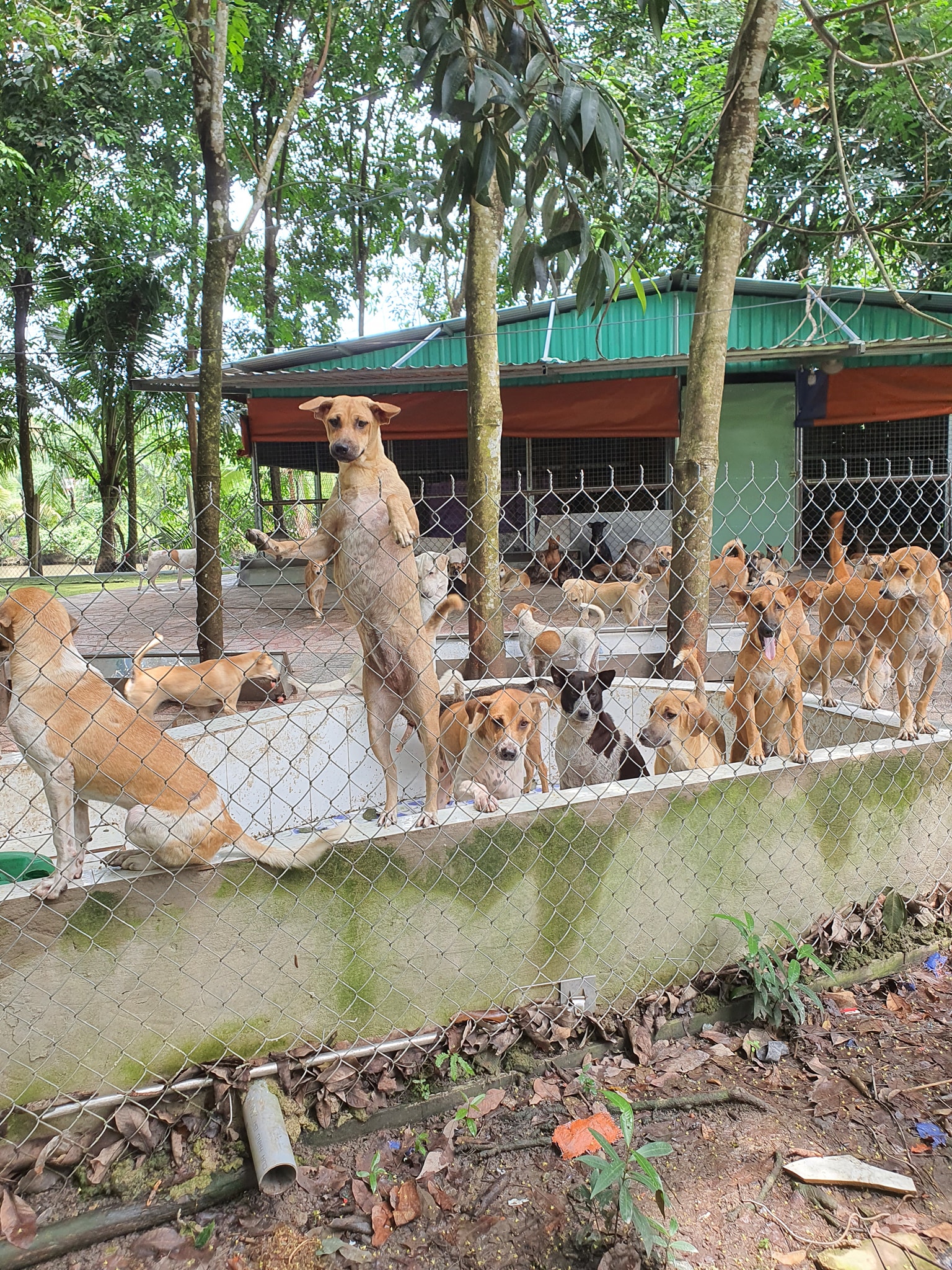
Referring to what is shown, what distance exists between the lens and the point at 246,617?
37.1 ft

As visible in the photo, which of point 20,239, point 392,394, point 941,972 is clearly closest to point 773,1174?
point 941,972

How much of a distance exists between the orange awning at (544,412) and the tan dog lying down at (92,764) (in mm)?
10187

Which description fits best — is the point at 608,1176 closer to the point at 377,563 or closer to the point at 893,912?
the point at 893,912

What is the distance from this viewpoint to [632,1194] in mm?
2334

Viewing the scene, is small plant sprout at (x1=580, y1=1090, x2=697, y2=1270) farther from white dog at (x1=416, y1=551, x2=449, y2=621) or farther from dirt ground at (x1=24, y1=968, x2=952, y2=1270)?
white dog at (x1=416, y1=551, x2=449, y2=621)

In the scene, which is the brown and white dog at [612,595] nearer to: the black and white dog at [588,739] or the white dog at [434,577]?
the white dog at [434,577]

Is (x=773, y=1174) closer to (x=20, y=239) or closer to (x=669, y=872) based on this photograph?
(x=669, y=872)

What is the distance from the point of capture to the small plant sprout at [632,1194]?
2109mm

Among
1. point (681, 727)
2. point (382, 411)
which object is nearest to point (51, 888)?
point (382, 411)

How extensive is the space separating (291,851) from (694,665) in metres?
2.19

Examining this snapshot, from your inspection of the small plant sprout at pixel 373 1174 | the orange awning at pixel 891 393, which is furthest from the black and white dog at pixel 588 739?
the orange awning at pixel 891 393

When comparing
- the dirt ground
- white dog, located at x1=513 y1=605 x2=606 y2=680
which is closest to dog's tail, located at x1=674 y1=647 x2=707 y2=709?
white dog, located at x1=513 y1=605 x2=606 y2=680

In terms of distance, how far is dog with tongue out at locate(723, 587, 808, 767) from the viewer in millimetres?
4121

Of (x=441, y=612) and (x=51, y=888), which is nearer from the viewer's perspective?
(x=51, y=888)
